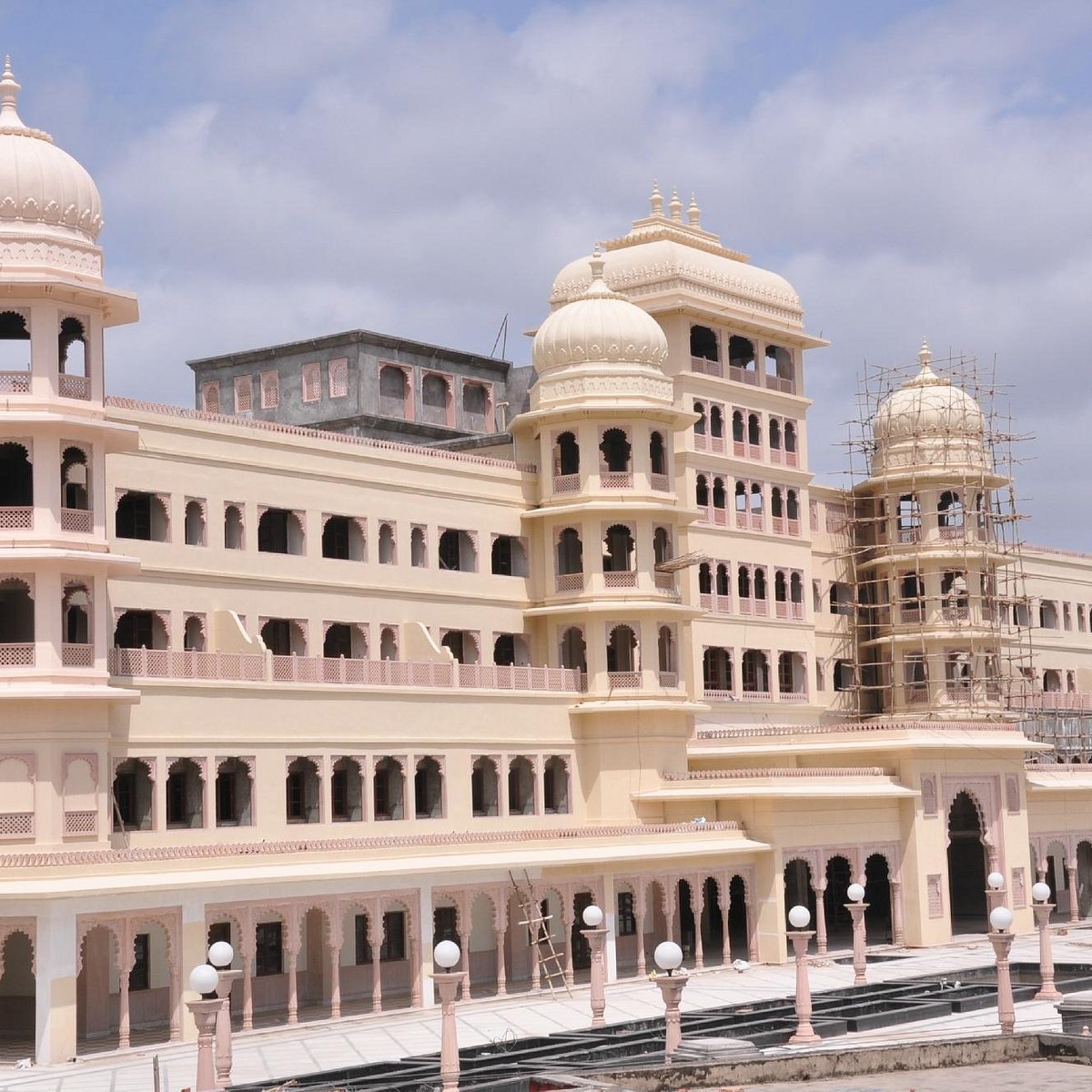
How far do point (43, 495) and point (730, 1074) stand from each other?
1873 cm

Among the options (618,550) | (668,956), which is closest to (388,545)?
(618,550)

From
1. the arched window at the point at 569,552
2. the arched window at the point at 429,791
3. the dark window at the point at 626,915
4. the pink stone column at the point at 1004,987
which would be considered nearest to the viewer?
the pink stone column at the point at 1004,987

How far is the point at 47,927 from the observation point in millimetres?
35719

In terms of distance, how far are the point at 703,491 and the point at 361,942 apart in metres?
20.2

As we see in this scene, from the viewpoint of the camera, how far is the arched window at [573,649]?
54.8 metres

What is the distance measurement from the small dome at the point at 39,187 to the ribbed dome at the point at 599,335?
17412 millimetres

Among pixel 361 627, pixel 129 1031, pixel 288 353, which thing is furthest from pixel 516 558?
pixel 129 1031

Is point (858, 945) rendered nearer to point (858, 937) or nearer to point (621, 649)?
point (858, 937)

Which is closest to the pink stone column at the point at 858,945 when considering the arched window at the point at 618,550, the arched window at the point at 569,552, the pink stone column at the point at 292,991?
the pink stone column at the point at 292,991

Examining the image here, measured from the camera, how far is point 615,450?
56.6 meters

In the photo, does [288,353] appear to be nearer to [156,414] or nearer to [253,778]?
[156,414]

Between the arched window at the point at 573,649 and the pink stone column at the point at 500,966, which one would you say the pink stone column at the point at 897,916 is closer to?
the arched window at the point at 573,649

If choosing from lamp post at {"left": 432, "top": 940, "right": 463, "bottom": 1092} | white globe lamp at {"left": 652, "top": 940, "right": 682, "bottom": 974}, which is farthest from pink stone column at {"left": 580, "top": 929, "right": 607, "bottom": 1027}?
lamp post at {"left": 432, "top": 940, "right": 463, "bottom": 1092}

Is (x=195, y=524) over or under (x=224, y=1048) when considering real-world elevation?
over
